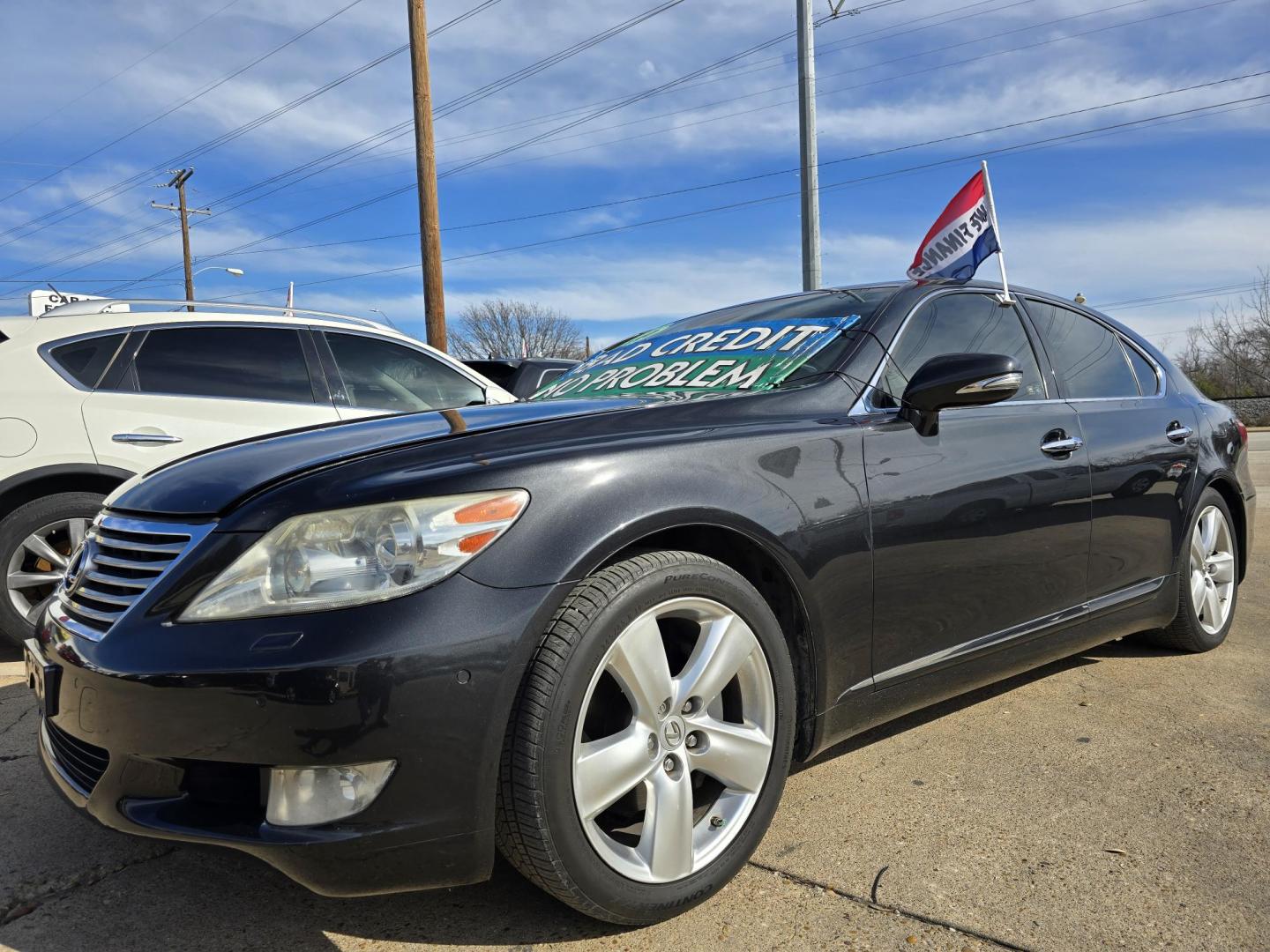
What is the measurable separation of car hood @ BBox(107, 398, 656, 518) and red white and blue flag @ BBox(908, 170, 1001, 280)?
2.71m

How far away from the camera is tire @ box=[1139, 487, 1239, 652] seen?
3.85 meters

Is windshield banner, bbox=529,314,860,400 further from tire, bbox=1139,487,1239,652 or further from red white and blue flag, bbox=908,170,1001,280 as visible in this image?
tire, bbox=1139,487,1239,652

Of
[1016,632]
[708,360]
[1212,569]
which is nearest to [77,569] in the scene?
[708,360]

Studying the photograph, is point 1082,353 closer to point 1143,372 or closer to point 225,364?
point 1143,372

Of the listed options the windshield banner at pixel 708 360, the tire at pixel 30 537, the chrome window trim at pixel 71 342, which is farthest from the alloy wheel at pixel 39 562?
the windshield banner at pixel 708 360

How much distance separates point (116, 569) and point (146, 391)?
290cm

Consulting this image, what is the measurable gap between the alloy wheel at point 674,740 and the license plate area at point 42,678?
1121mm

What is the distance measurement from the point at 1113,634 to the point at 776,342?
1.70 metres

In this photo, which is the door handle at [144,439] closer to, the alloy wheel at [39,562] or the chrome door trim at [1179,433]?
the alloy wheel at [39,562]

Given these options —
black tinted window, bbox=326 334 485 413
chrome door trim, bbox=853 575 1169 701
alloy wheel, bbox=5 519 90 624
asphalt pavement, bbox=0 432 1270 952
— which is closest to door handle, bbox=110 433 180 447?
alloy wheel, bbox=5 519 90 624

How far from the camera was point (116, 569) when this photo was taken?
2148mm

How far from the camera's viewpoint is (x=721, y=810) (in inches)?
87.5

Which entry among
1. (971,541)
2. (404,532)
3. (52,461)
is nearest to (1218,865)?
(971,541)

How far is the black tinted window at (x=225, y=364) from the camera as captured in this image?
4.80m
